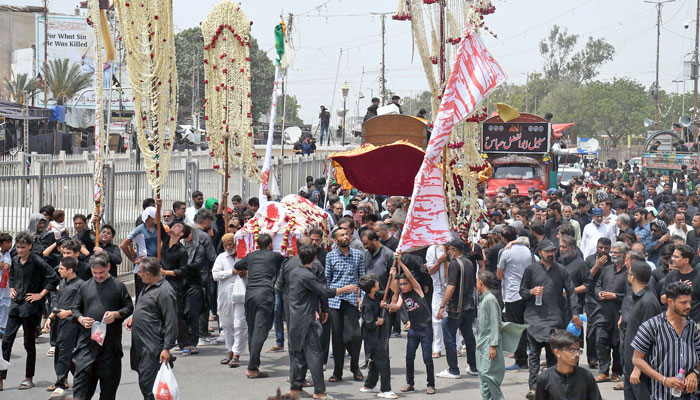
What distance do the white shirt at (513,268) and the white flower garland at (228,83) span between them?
5488mm

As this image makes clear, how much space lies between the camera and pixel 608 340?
10.1m

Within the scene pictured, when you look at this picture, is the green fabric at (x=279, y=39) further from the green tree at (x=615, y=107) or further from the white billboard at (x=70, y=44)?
the green tree at (x=615, y=107)

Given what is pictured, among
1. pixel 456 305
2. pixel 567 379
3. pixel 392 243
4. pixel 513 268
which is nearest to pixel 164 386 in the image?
pixel 567 379

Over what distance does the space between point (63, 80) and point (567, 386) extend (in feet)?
183

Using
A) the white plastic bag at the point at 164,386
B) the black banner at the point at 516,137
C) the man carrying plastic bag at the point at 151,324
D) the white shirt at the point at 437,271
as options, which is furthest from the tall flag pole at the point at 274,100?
the black banner at the point at 516,137

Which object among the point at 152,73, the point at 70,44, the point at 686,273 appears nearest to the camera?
the point at 686,273

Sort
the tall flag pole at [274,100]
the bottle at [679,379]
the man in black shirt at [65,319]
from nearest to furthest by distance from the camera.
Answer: the bottle at [679,379] < the man in black shirt at [65,319] < the tall flag pole at [274,100]

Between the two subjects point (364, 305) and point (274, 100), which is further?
point (274, 100)

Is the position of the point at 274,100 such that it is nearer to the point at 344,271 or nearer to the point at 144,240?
the point at 144,240

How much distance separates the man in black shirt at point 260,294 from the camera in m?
10.0

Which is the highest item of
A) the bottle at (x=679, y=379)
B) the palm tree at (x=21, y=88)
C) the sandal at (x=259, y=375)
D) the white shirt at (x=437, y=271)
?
the palm tree at (x=21, y=88)

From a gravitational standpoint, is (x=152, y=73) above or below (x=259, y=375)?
above

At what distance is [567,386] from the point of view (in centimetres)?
598

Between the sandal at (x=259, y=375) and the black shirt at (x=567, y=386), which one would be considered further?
the sandal at (x=259, y=375)
